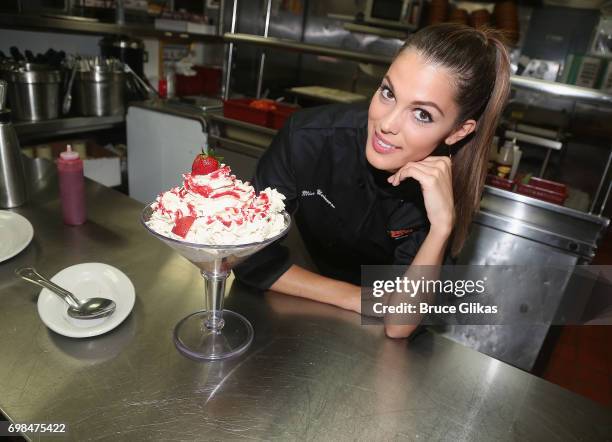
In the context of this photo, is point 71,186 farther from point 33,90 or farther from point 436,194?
point 33,90

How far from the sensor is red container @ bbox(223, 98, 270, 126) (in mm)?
2805

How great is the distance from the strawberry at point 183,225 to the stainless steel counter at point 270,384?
11.5 inches

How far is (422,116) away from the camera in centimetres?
120

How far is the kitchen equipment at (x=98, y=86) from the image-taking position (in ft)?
9.80

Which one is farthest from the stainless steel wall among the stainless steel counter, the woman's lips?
the stainless steel counter

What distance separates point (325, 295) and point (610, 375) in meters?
2.77

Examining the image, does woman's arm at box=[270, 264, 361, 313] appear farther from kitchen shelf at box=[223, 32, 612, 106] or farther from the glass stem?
kitchen shelf at box=[223, 32, 612, 106]

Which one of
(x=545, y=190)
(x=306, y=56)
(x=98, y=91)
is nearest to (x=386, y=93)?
(x=545, y=190)

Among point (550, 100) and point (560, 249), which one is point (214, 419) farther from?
point (550, 100)

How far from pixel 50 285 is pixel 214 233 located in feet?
1.62

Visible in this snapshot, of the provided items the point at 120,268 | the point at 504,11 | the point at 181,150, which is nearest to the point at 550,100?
the point at 504,11

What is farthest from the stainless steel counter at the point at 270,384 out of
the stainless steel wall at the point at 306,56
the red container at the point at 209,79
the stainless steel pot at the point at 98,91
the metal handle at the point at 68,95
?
the stainless steel wall at the point at 306,56

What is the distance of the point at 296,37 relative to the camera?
4.85m

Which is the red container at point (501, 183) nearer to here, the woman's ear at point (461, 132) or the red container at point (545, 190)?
the red container at point (545, 190)
